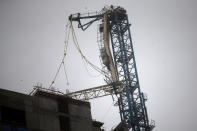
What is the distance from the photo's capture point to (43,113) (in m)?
75.9

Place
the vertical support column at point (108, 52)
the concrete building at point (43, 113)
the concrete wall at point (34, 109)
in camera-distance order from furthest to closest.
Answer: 1. the vertical support column at point (108, 52)
2. the concrete wall at point (34, 109)
3. the concrete building at point (43, 113)

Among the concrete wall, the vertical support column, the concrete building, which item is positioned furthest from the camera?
the vertical support column

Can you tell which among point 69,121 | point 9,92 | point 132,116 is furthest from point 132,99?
point 9,92

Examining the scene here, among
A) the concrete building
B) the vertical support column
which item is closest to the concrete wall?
the concrete building

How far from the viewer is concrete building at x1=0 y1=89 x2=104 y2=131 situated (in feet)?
239

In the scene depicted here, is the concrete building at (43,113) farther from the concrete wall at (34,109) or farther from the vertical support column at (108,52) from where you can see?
the vertical support column at (108,52)

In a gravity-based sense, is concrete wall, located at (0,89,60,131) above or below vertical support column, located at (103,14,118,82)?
below

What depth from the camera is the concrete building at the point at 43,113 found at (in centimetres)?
7273

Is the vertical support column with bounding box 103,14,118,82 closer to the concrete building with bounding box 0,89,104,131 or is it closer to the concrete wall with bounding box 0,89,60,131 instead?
the concrete building with bounding box 0,89,104,131

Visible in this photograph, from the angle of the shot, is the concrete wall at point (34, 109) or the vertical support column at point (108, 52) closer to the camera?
the concrete wall at point (34, 109)

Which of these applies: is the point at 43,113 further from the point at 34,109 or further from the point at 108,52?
the point at 108,52

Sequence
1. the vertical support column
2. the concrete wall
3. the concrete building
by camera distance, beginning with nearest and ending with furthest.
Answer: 1. the concrete building
2. the concrete wall
3. the vertical support column

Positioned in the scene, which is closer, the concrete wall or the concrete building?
the concrete building

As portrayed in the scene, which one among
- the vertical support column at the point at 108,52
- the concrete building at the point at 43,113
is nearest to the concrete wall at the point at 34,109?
the concrete building at the point at 43,113
